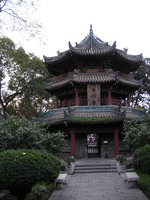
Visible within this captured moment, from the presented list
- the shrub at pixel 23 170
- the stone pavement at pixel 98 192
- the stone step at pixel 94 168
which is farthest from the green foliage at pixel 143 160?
the stone step at pixel 94 168

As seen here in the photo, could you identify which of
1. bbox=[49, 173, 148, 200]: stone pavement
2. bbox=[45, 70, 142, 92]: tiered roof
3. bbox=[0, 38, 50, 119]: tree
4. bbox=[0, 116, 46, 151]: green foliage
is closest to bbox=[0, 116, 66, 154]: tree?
bbox=[0, 116, 46, 151]: green foliage

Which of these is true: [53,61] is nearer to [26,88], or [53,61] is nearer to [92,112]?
[92,112]

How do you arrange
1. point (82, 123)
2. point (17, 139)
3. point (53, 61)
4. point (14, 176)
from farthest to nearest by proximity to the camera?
point (53, 61) → point (82, 123) → point (17, 139) → point (14, 176)

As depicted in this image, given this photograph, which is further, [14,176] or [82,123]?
[82,123]

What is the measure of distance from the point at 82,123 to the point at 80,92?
305cm

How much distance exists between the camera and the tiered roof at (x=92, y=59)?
1756 centimetres

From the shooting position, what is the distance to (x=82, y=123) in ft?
52.4

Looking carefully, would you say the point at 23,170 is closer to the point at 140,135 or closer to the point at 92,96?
the point at 140,135

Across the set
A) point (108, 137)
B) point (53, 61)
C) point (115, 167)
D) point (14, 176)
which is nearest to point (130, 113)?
point (108, 137)

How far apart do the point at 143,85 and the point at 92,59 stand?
13.4 m

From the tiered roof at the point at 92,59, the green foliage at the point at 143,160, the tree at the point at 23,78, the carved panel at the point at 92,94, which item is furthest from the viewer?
the tree at the point at 23,78

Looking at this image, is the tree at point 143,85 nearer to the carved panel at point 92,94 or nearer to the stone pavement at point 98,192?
the carved panel at point 92,94

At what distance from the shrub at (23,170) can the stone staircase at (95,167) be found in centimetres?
735

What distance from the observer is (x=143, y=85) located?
1167 inches
